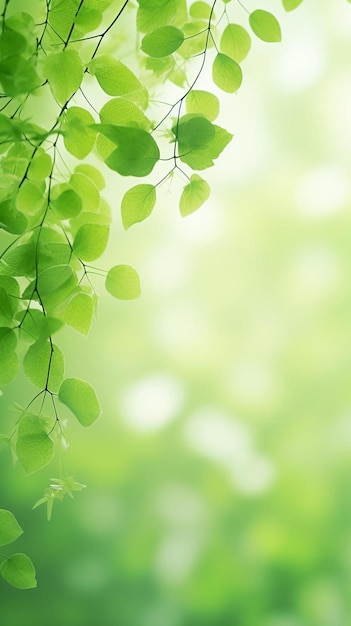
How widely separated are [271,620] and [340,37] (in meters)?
1.41

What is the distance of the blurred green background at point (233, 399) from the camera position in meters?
Answer: 1.46

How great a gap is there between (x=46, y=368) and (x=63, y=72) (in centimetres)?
24

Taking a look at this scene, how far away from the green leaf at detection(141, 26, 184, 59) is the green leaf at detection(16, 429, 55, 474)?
333mm

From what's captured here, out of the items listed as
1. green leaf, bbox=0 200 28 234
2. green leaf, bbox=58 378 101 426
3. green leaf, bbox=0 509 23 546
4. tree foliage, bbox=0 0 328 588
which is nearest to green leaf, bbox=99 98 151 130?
tree foliage, bbox=0 0 328 588

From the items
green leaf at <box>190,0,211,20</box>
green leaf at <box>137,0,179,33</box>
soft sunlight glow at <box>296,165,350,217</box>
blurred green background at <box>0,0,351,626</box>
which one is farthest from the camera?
soft sunlight glow at <box>296,165,350,217</box>

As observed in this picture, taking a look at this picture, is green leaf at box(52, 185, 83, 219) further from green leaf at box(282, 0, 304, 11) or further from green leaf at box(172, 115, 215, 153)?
green leaf at box(282, 0, 304, 11)

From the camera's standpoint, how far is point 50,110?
1.72 metres

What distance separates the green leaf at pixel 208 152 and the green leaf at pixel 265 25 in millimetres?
145

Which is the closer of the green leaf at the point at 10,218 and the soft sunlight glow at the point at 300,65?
the green leaf at the point at 10,218

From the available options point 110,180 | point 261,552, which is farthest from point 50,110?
point 261,552

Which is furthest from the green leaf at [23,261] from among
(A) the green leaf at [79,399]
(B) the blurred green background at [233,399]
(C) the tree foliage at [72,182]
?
(B) the blurred green background at [233,399]

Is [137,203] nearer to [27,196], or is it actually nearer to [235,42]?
[27,196]

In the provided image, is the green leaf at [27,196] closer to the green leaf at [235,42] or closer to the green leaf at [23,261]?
the green leaf at [23,261]

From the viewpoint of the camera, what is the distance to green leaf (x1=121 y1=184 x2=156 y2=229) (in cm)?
54
